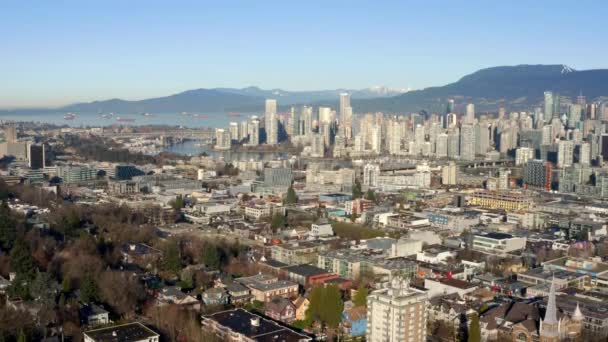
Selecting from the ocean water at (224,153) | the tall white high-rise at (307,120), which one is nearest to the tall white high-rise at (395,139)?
the ocean water at (224,153)

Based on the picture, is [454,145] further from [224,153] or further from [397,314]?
[397,314]

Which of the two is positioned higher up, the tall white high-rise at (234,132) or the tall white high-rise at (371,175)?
the tall white high-rise at (234,132)

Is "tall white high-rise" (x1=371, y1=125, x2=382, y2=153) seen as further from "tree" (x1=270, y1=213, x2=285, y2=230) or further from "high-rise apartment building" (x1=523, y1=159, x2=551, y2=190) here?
"tree" (x1=270, y1=213, x2=285, y2=230)

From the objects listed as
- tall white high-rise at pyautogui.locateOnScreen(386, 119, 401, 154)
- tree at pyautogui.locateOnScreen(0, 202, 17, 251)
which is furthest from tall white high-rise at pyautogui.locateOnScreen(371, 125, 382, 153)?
tree at pyautogui.locateOnScreen(0, 202, 17, 251)

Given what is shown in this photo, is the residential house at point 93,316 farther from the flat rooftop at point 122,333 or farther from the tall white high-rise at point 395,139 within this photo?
the tall white high-rise at point 395,139

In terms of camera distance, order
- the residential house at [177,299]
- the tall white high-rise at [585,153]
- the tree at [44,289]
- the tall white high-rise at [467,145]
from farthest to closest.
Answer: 1. the tall white high-rise at [467,145]
2. the tall white high-rise at [585,153]
3. the residential house at [177,299]
4. the tree at [44,289]

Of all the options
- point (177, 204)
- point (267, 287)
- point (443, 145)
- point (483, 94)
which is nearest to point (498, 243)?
point (267, 287)

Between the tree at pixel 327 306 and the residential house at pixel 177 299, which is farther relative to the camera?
the residential house at pixel 177 299
